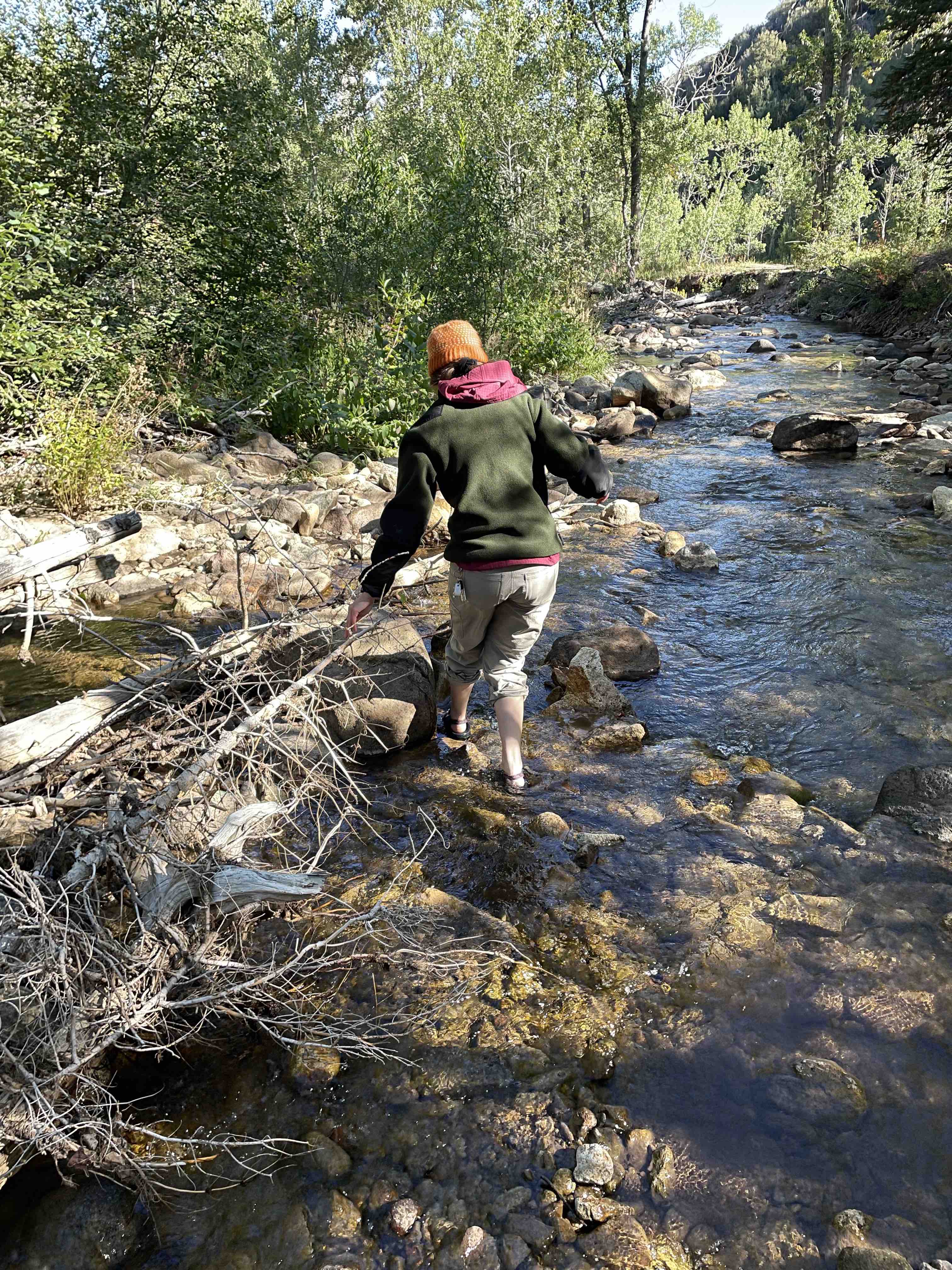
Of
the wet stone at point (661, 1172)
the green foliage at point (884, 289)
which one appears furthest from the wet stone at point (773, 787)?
the green foliage at point (884, 289)

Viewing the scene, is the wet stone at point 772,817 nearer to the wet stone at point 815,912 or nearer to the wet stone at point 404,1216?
the wet stone at point 815,912

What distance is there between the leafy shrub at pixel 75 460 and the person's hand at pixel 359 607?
5.11 metres

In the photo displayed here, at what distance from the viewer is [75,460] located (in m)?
7.89

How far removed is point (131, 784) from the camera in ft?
10.0

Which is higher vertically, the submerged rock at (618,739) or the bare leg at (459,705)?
the bare leg at (459,705)

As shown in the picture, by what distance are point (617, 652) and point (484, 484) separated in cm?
249

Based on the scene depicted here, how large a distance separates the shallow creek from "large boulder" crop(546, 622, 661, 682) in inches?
6.5

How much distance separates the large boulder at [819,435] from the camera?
11.8 meters

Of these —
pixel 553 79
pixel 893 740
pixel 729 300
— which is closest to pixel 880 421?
pixel 893 740

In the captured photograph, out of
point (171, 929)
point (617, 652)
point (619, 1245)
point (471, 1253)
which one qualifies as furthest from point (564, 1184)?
point (617, 652)

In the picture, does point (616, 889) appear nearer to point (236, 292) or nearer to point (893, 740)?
point (893, 740)

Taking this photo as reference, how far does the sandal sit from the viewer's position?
5.16 m

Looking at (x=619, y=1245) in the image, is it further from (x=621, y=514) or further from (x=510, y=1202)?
(x=621, y=514)

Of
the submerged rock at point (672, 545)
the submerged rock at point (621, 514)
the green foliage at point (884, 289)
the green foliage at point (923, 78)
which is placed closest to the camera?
the submerged rock at point (672, 545)
